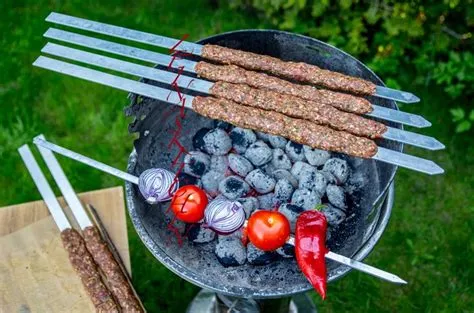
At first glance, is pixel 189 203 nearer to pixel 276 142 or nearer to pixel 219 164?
pixel 219 164

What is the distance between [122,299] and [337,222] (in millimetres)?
1059

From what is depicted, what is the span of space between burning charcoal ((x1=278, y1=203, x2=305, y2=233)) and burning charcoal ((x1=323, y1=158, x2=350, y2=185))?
0.29 m

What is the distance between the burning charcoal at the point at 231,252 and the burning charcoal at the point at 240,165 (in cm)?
32

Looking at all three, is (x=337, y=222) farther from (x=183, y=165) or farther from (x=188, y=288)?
(x=188, y=288)

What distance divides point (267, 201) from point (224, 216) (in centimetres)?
36

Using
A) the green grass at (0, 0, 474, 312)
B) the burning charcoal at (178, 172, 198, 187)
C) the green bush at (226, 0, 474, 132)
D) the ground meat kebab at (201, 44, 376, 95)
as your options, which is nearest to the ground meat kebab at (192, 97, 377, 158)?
the ground meat kebab at (201, 44, 376, 95)

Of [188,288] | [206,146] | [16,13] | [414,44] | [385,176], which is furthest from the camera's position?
[16,13]

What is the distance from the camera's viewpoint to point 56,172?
9.90 ft

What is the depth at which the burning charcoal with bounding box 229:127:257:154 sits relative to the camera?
2.89m

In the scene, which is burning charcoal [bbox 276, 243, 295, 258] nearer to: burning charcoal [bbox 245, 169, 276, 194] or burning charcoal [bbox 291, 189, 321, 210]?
burning charcoal [bbox 291, 189, 321, 210]

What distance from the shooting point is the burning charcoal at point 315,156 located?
283 cm

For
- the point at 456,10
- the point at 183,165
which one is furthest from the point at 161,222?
the point at 456,10

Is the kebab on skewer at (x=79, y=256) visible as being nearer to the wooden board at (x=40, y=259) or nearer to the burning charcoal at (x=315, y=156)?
the wooden board at (x=40, y=259)

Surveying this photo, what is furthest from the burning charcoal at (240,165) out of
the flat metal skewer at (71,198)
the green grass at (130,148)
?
the green grass at (130,148)
